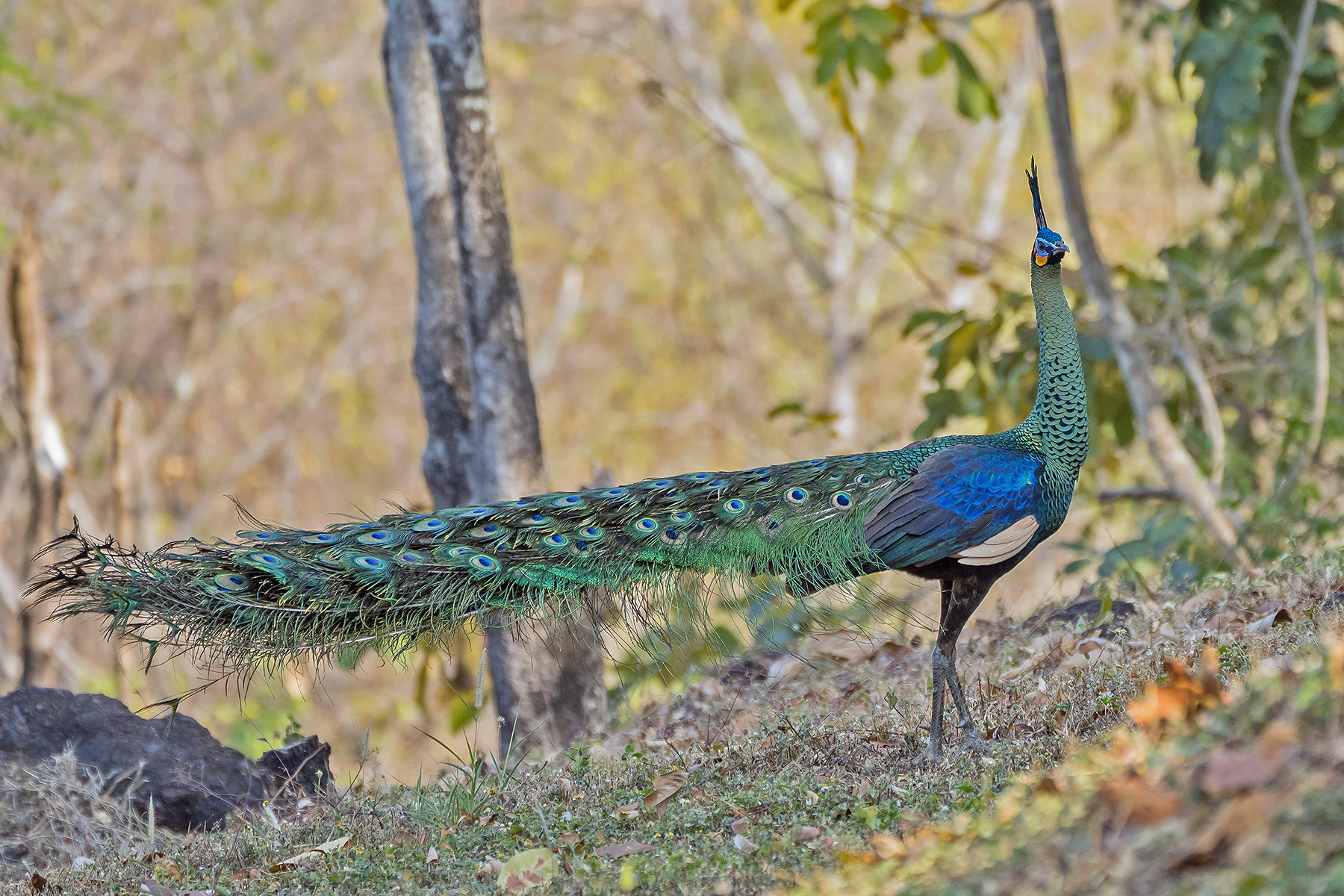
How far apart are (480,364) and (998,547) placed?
2970 millimetres

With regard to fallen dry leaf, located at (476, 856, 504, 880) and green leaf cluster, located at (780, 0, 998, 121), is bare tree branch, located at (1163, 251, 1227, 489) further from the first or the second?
fallen dry leaf, located at (476, 856, 504, 880)

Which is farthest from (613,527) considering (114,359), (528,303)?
(528,303)

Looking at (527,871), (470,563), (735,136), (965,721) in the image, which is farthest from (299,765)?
(735,136)

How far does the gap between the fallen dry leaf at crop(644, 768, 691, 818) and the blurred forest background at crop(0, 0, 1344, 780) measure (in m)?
1.31

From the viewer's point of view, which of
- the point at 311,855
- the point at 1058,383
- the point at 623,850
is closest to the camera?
the point at 623,850

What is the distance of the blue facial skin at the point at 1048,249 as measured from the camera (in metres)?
5.42

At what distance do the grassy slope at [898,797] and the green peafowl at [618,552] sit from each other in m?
0.60

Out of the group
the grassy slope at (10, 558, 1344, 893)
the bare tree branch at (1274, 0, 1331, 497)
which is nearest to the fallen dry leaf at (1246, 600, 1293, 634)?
the grassy slope at (10, 558, 1344, 893)

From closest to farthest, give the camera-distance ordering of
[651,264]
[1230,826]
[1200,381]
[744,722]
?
[1230,826], [744,722], [1200,381], [651,264]

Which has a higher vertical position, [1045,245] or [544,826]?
[1045,245]

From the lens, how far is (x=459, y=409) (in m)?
7.13

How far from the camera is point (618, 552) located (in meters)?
5.05

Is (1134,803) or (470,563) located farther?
(470,563)

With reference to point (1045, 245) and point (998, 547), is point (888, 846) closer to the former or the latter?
point (998, 547)
